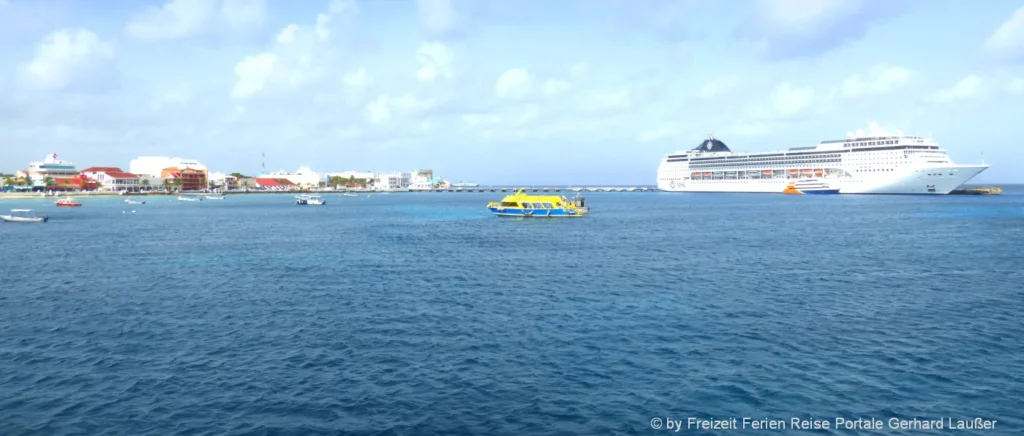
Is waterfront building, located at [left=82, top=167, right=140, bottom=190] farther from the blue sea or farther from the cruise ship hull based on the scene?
the cruise ship hull

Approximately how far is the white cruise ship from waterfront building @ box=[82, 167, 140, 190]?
173 meters

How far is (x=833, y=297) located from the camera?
29891mm

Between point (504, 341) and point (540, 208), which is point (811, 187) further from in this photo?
point (504, 341)

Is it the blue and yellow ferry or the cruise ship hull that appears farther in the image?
the cruise ship hull

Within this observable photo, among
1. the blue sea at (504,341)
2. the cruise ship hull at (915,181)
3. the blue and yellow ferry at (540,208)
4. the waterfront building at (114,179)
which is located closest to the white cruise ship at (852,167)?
the cruise ship hull at (915,181)

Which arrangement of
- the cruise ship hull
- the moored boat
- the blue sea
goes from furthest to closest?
1. the moored boat
2. the cruise ship hull
3. the blue sea

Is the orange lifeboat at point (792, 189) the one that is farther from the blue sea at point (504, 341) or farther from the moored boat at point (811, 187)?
the blue sea at point (504, 341)

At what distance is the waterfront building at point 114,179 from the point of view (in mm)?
188575

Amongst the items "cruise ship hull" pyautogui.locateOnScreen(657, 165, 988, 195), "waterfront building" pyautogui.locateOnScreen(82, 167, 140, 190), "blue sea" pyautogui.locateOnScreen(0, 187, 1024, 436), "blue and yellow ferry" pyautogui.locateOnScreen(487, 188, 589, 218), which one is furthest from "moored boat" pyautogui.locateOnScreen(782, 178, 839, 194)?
"waterfront building" pyautogui.locateOnScreen(82, 167, 140, 190)

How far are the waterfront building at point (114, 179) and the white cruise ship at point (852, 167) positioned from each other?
567ft

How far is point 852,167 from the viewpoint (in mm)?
151250

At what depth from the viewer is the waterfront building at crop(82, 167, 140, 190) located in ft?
619

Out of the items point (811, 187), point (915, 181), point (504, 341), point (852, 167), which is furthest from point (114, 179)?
point (915, 181)

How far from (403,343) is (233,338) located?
6182 mm
